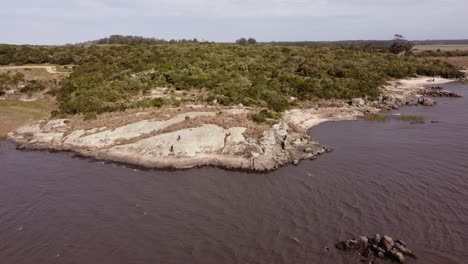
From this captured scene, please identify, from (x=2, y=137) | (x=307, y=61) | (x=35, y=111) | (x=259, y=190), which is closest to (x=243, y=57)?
(x=307, y=61)

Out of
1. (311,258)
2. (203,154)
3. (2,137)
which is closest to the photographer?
(311,258)

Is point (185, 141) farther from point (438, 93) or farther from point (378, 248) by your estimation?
point (438, 93)

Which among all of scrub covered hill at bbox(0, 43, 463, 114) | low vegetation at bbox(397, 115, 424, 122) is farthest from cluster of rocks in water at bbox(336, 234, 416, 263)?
low vegetation at bbox(397, 115, 424, 122)

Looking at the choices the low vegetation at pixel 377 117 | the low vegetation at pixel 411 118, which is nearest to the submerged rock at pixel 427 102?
the low vegetation at pixel 411 118

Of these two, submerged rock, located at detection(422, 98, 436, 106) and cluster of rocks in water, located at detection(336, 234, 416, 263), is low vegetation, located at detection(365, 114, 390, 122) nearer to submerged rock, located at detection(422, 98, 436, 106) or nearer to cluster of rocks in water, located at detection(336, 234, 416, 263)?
submerged rock, located at detection(422, 98, 436, 106)

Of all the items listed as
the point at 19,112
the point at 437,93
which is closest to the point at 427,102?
the point at 437,93

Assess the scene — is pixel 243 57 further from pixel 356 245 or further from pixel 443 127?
pixel 356 245
